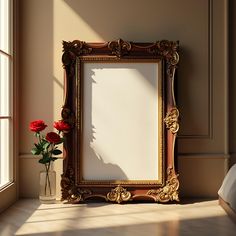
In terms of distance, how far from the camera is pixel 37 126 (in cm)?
251

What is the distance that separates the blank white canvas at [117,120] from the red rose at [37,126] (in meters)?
0.27

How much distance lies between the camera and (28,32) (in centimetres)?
275

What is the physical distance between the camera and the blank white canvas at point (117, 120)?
2664mm

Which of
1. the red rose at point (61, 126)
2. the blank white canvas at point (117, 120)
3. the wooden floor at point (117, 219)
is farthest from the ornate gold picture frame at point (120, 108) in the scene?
the wooden floor at point (117, 219)

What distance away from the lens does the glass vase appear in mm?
2564

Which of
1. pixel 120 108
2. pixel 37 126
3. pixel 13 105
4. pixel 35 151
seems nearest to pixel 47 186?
pixel 35 151

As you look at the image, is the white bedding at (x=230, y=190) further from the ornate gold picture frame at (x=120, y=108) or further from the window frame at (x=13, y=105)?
the window frame at (x=13, y=105)

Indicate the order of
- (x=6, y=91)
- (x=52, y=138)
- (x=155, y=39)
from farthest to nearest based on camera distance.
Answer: (x=155, y=39), (x=6, y=91), (x=52, y=138)

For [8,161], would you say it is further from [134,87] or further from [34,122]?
[134,87]

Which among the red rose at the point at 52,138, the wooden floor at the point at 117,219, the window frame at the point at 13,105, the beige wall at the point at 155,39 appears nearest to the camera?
the wooden floor at the point at 117,219

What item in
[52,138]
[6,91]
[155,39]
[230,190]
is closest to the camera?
[230,190]

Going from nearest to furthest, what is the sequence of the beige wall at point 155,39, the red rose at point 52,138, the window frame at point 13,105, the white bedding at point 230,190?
the white bedding at point 230,190 → the red rose at point 52,138 → the window frame at point 13,105 → the beige wall at point 155,39

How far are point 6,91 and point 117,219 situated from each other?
3.48 ft

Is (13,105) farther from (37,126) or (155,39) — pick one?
(155,39)
